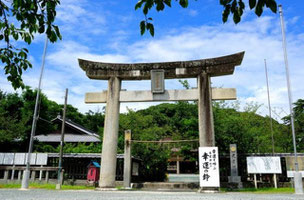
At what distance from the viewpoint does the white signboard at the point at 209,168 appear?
9.55 metres

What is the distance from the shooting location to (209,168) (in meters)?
9.67

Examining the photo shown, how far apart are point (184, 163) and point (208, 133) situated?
23.9 meters

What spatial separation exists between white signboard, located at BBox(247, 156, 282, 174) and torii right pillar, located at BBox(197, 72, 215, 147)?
15.6 feet

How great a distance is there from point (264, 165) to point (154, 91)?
7.44 meters

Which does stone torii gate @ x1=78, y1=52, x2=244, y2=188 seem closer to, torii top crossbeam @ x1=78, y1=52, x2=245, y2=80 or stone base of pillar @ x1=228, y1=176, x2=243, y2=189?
torii top crossbeam @ x1=78, y1=52, x2=245, y2=80

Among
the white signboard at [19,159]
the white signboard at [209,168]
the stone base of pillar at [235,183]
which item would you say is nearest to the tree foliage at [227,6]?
the white signboard at [209,168]

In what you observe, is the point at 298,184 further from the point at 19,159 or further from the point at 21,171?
the point at 19,159

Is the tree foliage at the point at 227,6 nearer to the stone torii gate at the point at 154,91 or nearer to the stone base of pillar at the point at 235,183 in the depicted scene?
the stone torii gate at the point at 154,91

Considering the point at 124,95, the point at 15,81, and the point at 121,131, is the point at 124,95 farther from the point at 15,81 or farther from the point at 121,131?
the point at 121,131

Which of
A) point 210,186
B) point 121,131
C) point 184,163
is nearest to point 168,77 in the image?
point 210,186

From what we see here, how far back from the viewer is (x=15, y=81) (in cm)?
342

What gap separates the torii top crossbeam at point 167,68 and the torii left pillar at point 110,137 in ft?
1.57

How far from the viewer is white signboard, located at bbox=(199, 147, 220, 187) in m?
9.55

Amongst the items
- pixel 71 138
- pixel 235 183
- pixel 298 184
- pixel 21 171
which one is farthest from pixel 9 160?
pixel 298 184
